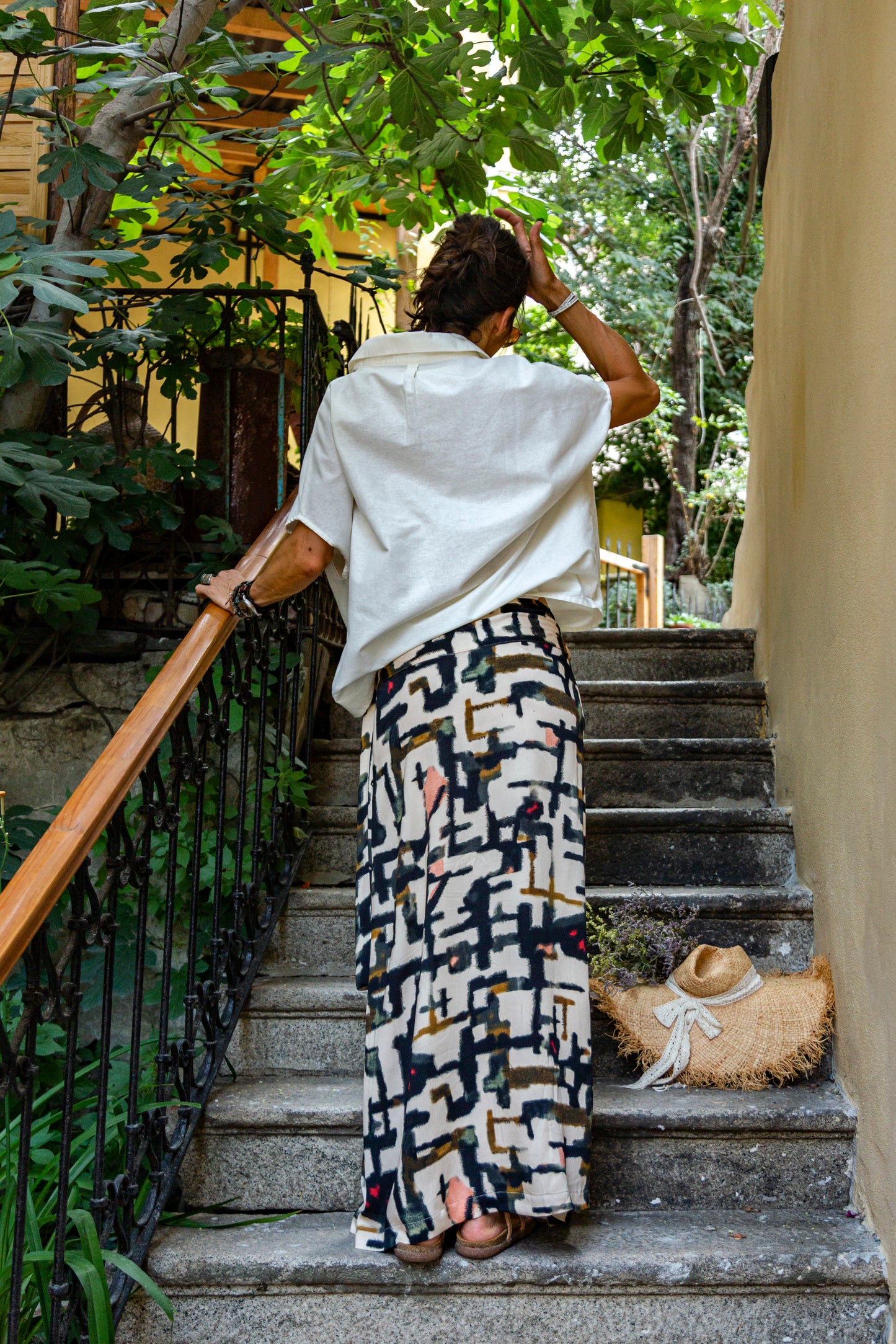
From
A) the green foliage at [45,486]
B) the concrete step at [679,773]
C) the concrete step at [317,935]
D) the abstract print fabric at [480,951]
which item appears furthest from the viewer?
the concrete step at [679,773]

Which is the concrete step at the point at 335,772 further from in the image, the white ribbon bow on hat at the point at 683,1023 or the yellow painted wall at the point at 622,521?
the yellow painted wall at the point at 622,521

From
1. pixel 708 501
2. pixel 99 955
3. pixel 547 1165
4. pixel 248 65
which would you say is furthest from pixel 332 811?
pixel 708 501

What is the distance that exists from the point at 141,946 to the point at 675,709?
1.83m

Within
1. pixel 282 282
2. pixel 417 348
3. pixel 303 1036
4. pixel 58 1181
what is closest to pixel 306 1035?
pixel 303 1036

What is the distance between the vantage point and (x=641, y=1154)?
199 centimetres

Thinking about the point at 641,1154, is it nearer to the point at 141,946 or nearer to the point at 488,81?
the point at 141,946

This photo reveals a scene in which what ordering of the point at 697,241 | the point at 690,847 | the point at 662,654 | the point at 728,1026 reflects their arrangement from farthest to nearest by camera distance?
the point at 697,241 → the point at 662,654 → the point at 690,847 → the point at 728,1026

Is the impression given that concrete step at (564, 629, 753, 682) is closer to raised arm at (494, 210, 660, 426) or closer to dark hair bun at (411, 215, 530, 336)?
raised arm at (494, 210, 660, 426)

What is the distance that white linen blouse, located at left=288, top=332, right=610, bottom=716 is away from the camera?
179 cm

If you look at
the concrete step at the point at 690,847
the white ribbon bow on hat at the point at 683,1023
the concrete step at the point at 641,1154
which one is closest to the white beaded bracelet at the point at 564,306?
the concrete step at the point at 690,847

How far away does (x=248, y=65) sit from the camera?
2574mm

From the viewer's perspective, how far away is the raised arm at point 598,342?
190 centimetres

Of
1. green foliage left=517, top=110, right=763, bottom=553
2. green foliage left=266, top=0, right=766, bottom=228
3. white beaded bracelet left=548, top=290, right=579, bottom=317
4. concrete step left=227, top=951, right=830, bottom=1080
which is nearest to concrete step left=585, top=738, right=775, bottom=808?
concrete step left=227, top=951, right=830, bottom=1080

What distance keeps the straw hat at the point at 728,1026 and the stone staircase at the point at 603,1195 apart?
0.05 meters
